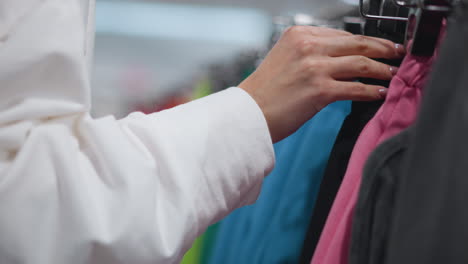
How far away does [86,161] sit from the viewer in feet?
1.72

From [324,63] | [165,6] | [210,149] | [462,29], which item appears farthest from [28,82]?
[165,6]

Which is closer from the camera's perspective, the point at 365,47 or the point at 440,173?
the point at 440,173

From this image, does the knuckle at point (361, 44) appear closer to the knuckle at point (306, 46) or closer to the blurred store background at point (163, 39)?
the knuckle at point (306, 46)

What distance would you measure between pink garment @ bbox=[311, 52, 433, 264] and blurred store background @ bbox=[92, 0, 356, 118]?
2.35 meters

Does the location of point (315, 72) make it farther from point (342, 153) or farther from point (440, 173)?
point (440, 173)

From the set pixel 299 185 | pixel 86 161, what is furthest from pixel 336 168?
pixel 86 161

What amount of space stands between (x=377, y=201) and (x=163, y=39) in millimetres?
2744

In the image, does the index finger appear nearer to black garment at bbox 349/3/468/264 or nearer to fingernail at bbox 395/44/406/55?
fingernail at bbox 395/44/406/55

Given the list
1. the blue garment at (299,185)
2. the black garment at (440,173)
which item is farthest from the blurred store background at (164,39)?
the black garment at (440,173)

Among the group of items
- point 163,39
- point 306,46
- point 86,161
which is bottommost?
point 163,39

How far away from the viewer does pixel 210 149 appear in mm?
563

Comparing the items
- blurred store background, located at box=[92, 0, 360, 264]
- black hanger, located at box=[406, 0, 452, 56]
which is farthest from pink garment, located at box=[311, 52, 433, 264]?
blurred store background, located at box=[92, 0, 360, 264]

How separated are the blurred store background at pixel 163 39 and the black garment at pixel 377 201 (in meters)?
2.44

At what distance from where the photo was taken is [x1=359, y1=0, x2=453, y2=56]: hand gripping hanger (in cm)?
43
